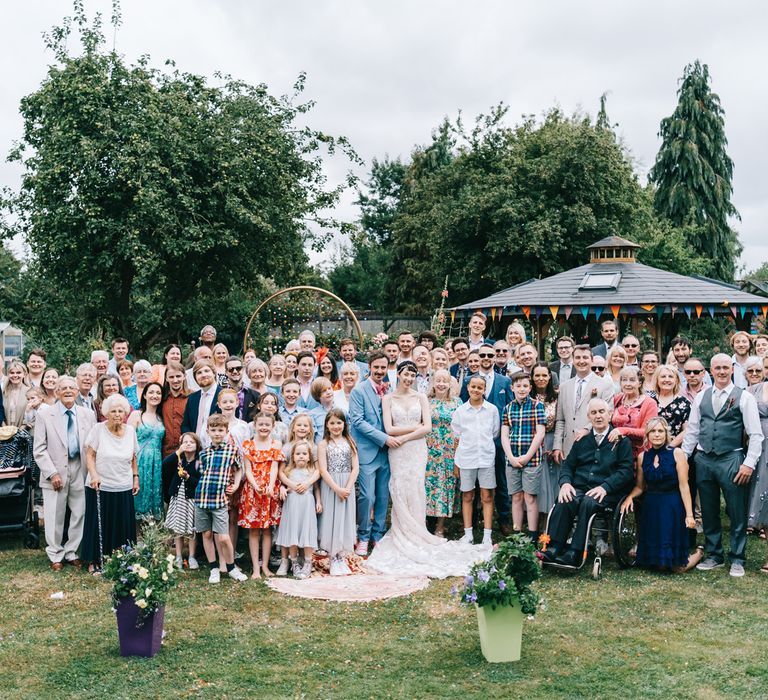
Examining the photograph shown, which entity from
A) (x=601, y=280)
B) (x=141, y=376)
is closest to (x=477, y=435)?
(x=141, y=376)

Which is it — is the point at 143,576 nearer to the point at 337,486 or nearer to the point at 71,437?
the point at 337,486

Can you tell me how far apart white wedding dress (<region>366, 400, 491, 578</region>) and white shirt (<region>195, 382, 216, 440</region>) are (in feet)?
5.65

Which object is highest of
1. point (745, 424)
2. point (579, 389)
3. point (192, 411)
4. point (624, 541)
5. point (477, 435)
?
point (579, 389)

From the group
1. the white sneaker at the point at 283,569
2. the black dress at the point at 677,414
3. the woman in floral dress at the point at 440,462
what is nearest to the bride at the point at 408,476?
the woman in floral dress at the point at 440,462

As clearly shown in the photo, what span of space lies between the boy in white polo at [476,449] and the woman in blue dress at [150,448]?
2848 mm

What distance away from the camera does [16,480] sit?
8062 millimetres

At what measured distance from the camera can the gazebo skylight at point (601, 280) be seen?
17.5 metres

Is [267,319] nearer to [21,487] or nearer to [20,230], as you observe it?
[20,230]

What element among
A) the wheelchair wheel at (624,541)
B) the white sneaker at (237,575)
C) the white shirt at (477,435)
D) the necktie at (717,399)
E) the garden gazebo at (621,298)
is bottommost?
the white sneaker at (237,575)

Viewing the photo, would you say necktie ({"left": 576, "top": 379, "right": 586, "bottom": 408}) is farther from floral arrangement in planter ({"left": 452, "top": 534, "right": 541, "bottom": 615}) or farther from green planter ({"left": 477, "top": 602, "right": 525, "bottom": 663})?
green planter ({"left": 477, "top": 602, "right": 525, "bottom": 663})

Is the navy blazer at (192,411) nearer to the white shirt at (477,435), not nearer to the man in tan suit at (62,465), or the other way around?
the man in tan suit at (62,465)

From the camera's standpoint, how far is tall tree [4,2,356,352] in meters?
16.8

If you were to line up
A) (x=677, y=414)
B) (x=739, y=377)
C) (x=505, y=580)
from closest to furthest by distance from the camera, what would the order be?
1. (x=505, y=580)
2. (x=677, y=414)
3. (x=739, y=377)

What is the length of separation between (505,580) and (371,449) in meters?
3.11
